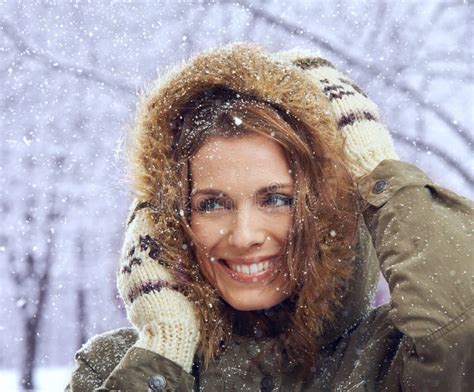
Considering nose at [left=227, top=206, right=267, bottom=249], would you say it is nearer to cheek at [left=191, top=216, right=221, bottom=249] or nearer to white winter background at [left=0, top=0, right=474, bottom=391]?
cheek at [left=191, top=216, right=221, bottom=249]

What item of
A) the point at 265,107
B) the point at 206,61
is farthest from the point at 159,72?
the point at 265,107

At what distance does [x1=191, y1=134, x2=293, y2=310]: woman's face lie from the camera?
1.89 meters

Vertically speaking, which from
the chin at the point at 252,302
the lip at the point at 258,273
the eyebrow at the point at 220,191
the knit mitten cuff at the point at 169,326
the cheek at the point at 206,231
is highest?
the eyebrow at the point at 220,191

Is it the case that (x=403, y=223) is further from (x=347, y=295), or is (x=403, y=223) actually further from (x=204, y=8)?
(x=204, y=8)

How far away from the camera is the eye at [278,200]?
1.91 metres

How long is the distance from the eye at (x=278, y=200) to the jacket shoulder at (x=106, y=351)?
493mm

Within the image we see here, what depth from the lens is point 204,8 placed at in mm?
9188

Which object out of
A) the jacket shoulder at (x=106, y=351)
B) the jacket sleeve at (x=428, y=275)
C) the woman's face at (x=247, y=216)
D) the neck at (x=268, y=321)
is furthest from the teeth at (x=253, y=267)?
the jacket shoulder at (x=106, y=351)

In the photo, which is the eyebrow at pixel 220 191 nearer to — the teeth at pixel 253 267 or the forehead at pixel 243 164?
the forehead at pixel 243 164

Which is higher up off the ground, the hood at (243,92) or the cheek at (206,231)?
the hood at (243,92)

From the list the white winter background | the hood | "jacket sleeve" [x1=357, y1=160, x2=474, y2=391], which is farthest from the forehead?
the white winter background

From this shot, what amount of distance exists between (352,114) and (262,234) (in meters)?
0.39

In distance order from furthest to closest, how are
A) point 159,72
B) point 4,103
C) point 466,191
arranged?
point 4,103
point 466,191
point 159,72

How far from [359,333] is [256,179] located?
15.6 inches
